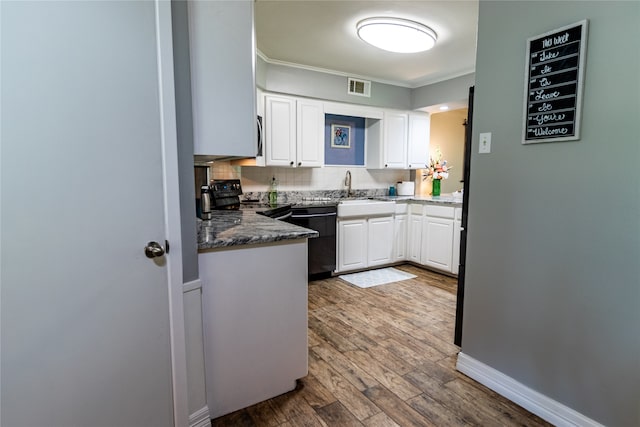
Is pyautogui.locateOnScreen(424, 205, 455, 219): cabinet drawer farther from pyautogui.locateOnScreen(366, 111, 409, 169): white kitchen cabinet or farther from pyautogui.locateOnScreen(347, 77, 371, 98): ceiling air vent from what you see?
pyautogui.locateOnScreen(347, 77, 371, 98): ceiling air vent

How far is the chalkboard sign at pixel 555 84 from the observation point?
4.85 feet

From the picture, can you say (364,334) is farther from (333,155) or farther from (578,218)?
(333,155)

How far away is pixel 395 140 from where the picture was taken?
450 centimetres

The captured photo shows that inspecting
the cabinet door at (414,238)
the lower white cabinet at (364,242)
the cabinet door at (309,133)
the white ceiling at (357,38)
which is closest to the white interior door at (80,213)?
the white ceiling at (357,38)

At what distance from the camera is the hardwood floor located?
1656 millimetres

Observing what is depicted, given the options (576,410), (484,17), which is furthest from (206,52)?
(576,410)

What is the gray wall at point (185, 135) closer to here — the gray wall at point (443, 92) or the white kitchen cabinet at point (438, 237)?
the white kitchen cabinet at point (438, 237)

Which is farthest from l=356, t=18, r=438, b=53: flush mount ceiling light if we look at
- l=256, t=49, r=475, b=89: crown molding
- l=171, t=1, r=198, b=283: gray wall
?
l=171, t=1, r=198, b=283: gray wall

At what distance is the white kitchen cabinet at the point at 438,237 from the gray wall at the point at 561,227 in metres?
1.88

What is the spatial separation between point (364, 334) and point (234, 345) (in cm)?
121

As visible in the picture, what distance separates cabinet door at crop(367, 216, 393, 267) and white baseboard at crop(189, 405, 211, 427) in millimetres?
2820

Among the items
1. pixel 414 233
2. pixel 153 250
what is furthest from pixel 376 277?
pixel 153 250

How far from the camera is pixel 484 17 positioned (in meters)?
1.86

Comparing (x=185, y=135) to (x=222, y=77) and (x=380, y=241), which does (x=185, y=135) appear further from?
(x=380, y=241)
